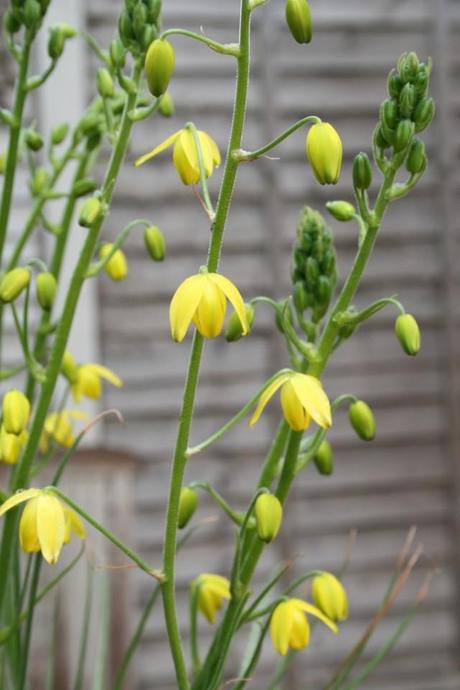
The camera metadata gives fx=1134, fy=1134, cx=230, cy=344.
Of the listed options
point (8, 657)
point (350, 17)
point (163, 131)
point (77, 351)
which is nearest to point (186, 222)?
point (163, 131)

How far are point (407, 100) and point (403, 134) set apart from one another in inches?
0.8

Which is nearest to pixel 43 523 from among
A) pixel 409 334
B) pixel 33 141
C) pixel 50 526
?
pixel 50 526

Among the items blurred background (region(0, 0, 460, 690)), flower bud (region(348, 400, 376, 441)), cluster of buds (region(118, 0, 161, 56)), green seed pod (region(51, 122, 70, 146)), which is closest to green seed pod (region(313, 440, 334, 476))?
flower bud (region(348, 400, 376, 441))

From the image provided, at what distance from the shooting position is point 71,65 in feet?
8.70

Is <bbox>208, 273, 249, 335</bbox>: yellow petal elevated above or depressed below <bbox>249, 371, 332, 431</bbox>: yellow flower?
above

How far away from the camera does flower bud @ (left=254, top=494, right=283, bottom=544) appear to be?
524mm

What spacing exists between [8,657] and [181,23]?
2.37 meters

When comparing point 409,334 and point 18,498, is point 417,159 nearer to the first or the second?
point 409,334

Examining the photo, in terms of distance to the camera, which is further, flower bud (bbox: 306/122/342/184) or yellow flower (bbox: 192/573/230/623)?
yellow flower (bbox: 192/573/230/623)

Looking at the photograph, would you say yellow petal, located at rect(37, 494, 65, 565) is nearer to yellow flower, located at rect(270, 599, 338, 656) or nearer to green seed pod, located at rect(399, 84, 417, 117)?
yellow flower, located at rect(270, 599, 338, 656)

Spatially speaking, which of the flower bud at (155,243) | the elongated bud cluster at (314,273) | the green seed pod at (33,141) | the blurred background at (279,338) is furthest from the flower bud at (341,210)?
the blurred background at (279,338)

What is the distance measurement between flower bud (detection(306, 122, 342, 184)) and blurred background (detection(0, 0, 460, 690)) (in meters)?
2.16

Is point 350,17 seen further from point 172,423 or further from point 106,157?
point 172,423

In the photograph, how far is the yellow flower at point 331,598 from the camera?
0.63 m
